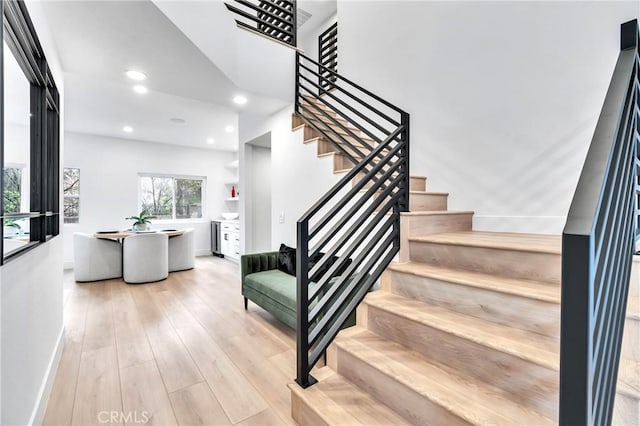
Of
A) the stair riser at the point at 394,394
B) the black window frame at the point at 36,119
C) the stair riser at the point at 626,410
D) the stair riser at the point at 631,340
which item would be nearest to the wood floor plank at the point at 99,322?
the black window frame at the point at 36,119

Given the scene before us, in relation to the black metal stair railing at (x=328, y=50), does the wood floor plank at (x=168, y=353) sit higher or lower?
lower

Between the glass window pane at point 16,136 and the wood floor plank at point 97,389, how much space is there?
1208 mm

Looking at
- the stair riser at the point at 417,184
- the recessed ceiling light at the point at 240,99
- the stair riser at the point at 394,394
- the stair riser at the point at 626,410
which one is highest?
the recessed ceiling light at the point at 240,99

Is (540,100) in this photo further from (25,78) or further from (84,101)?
(84,101)

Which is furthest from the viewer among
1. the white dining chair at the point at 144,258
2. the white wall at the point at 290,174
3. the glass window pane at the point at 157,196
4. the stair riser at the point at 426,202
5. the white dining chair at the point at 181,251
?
the glass window pane at the point at 157,196

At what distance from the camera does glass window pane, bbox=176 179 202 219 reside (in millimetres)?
7105

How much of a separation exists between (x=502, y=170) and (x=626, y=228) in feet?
5.26

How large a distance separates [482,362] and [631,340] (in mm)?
562

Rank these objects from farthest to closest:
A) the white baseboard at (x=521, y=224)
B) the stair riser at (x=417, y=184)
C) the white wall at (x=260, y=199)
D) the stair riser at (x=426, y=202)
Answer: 1. the white wall at (x=260, y=199)
2. the stair riser at (x=417, y=184)
3. the stair riser at (x=426, y=202)
4. the white baseboard at (x=521, y=224)

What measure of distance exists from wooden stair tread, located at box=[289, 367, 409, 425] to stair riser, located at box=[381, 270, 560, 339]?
62cm

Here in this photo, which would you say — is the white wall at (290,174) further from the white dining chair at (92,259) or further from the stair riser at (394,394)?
the white dining chair at (92,259)

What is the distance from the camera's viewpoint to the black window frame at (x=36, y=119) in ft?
4.01

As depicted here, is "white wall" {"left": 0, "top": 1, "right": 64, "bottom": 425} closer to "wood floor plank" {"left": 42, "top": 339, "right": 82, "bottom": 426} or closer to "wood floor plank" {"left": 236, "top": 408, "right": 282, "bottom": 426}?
"wood floor plank" {"left": 42, "top": 339, "right": 82, "bottom": 426}

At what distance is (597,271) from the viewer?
700mm
